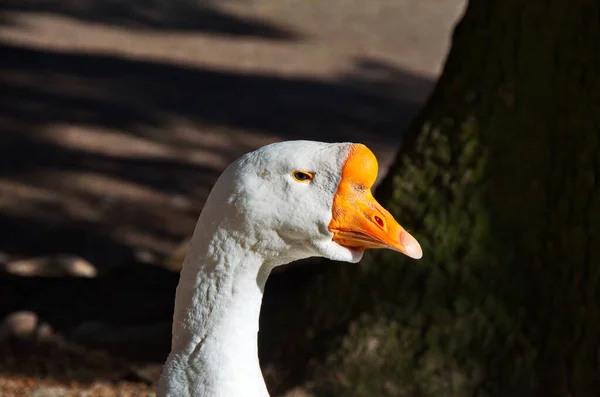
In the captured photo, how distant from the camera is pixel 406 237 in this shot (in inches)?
101

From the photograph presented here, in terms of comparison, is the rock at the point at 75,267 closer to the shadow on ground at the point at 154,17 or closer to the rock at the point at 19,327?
the rock at the point at 19,327

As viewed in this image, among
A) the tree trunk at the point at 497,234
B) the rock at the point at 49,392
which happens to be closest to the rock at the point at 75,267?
the rock at the point at 49,392

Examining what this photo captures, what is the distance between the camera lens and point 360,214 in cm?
249

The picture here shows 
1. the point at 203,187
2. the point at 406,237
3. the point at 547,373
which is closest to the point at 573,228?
the point at 547,373

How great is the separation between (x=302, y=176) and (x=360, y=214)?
17 cm

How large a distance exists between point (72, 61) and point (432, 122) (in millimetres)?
9481

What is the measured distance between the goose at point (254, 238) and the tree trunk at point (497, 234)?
1.83m

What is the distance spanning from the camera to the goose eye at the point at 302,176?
2.43 meters

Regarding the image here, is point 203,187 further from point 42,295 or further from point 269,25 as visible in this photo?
point 269,25

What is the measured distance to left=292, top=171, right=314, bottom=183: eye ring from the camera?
243 centimetres

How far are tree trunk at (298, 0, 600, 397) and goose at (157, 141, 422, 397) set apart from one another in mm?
1826

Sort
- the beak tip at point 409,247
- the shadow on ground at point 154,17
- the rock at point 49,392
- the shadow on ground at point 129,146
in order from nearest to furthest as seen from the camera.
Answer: the beak tip at point 409,247 → the rock at point 49,392 → the shadow on ground at point 129,146 → the shadow on ground at point 154,17

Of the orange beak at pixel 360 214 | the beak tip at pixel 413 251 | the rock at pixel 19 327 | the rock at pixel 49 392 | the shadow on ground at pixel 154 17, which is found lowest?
the rock at pixel 49 392

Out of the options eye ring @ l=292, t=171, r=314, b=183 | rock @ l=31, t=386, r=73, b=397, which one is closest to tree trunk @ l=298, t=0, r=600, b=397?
rock @ l=31, t=386, r=73, b=397
